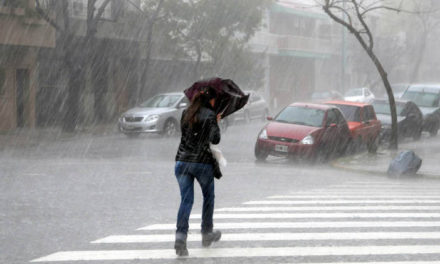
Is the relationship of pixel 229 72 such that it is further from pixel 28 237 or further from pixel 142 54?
pixel 28 237

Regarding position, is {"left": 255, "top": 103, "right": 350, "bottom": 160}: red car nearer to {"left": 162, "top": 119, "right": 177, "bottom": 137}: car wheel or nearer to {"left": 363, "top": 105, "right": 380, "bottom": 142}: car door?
{"left": 363, "top": 105, "right": 380, "bottom": 142}: car door

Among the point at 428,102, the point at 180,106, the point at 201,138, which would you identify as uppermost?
the point at 201,138

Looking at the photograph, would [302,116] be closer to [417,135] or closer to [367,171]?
[367,171]

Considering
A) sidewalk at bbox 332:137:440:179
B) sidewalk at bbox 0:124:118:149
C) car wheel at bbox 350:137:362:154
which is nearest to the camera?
sidewalk at bbox 332:137:440:179

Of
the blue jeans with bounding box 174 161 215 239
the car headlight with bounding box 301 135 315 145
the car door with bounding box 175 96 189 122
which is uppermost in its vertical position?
the blue jeans with bounding box 174 161 215 239

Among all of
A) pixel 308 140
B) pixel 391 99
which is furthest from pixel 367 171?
pixel 391 99

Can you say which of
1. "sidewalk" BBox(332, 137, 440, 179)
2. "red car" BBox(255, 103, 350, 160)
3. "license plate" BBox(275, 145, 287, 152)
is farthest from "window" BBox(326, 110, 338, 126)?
"license plate" BBox(275, 145, 287, 152)

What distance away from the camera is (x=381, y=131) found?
77.8 ft

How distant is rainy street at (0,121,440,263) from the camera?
24.2 feet

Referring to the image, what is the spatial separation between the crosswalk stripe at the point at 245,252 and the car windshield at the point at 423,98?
24.6 m

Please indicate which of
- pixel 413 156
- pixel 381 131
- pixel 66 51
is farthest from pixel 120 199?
pixel 66 51

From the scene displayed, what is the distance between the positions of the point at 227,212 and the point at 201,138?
292 centimetres

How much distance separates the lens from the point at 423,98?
31.3 meters

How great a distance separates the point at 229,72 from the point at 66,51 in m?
13.2
